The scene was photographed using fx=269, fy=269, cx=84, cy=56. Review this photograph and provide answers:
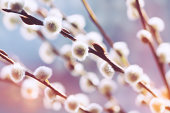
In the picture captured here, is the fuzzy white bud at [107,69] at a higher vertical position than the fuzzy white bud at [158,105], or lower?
higher

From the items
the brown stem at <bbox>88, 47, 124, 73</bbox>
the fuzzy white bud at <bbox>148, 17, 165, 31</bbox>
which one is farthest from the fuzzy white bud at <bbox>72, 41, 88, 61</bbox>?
the fuzzy white bud at <bbox>148, 17, 165, 31</bbox>

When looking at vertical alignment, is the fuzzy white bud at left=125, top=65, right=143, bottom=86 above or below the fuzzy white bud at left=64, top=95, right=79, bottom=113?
above

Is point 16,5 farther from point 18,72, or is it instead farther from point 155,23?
point 155,23

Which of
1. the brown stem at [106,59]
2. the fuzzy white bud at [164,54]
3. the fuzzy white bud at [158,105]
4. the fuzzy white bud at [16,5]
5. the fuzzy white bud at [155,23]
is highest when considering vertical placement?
the fuzzy white bud at [155,23]

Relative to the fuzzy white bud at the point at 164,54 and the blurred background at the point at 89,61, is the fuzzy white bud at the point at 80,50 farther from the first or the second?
the blurred background at the point at 89,61

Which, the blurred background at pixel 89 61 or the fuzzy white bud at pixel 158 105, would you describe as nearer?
the fuzzy white bud at pixel 158 105

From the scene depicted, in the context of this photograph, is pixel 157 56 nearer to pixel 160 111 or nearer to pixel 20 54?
pixel 160 111

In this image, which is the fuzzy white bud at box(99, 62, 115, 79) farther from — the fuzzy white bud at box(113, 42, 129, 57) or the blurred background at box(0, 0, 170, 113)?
the blurred background at box(0, 0, 170, 113)

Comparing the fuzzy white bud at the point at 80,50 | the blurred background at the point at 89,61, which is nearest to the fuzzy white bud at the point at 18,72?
the fuzzy white bud at the point at 80,50
